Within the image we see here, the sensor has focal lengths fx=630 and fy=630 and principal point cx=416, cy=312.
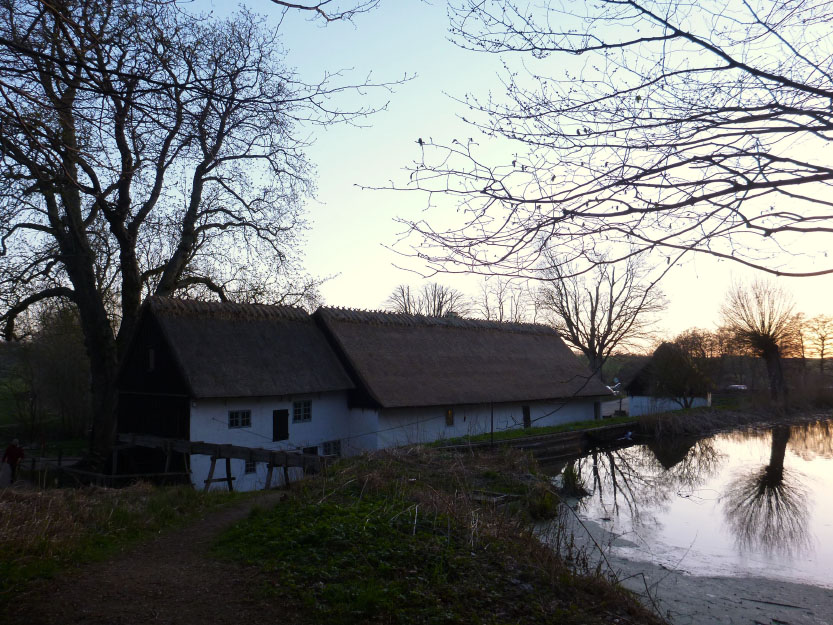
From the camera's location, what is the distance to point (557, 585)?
6.29 metres

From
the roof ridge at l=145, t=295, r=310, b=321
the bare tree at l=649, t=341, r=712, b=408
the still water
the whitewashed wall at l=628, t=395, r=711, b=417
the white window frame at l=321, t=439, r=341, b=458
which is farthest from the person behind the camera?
the whitewashed wall at l=628, t=395, r=711, b=417

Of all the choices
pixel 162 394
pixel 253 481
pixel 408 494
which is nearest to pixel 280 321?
pixel 162 394

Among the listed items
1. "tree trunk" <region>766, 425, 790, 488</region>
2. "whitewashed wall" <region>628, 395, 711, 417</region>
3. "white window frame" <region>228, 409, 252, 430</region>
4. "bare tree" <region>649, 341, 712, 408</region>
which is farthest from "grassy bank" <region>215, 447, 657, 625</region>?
"whitewashed wall" <region>628, 395, 711, 417</region>

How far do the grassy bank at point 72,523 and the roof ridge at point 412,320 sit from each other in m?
14.4

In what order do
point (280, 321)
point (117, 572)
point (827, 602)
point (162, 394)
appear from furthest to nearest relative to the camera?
point (280, 321)
point (162, 394)
point (827, 602)
point (117, 572)

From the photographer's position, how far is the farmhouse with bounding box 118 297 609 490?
58.2ft

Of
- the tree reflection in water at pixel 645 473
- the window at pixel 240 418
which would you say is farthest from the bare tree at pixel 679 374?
the window at pixel 240 418

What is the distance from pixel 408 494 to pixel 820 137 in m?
6.41

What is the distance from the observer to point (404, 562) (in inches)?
247

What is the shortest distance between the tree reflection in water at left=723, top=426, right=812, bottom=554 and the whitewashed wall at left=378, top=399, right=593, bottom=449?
588 cm

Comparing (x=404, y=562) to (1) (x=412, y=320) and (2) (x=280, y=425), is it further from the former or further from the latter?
(1) (x=412, y=320)

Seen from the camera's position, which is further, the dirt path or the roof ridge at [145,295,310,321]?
the roof ridge at [145,295,310,321]

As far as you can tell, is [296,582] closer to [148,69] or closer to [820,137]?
[148,69]

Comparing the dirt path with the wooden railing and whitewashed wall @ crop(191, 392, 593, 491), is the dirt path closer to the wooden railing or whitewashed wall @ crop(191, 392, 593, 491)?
the wooden railing
